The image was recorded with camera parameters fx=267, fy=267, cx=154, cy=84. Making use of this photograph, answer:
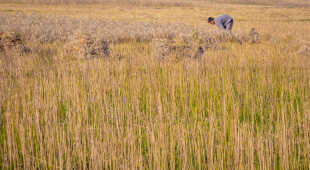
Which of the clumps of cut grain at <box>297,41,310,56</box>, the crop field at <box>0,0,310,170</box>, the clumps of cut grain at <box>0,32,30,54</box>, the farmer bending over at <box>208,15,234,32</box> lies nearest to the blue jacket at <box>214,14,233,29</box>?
the farmer bending over at <box>208,15,234,32</box>

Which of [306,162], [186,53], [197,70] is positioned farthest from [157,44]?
[306,162]

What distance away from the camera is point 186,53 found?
575cm

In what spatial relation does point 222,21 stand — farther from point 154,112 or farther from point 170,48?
point 154,112

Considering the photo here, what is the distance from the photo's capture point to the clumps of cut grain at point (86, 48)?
573 centimetres

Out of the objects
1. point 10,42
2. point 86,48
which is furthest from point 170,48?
point 10,42

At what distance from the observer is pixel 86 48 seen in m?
5.79

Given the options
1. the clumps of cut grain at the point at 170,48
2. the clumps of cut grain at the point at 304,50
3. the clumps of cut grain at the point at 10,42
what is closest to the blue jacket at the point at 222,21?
the clumps of cut grain at the point at 304,50

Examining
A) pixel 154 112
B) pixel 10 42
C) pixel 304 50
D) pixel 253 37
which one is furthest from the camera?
pixel 253 37

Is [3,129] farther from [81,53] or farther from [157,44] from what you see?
[157,44]

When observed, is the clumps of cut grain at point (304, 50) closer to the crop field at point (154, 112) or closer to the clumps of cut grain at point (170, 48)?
the crop field at point (154, 112)

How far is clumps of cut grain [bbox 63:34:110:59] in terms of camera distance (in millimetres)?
5730

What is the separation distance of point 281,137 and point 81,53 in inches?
184

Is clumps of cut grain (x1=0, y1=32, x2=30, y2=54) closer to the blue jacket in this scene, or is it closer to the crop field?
the crop field

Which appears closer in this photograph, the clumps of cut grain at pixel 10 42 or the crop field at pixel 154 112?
the crop field at pixel 154 112
